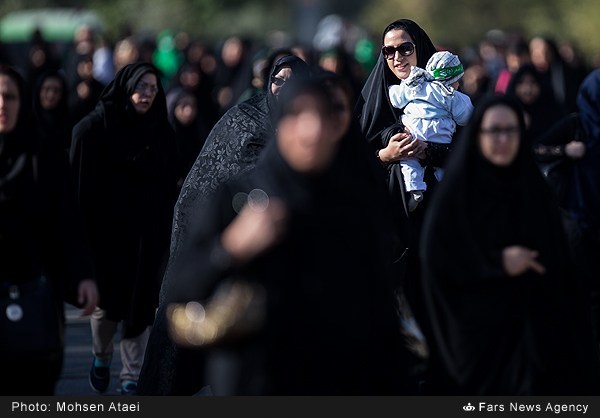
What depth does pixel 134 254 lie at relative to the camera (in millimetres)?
9070

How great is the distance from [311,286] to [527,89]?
29.6 ft

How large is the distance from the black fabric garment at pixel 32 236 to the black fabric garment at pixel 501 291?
137 centimetres

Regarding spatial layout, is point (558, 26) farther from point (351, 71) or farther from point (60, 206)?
point (60, 206)

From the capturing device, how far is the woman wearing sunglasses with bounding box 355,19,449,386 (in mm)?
7875

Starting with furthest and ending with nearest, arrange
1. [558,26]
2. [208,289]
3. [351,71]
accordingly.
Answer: [558,26], [351,71], [208,289]

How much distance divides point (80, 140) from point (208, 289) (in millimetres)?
3861

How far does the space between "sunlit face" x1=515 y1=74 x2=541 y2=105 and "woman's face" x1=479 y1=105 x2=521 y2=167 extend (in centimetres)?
793

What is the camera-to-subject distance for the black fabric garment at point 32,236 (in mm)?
6367

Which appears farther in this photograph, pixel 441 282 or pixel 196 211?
pixel 196 211

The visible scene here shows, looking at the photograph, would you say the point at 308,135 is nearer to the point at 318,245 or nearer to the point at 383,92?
the point at 318,245

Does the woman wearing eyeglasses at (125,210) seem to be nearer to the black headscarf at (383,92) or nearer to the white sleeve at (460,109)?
the black headscarf at (383,92)

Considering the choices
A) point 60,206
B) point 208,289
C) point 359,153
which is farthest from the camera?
point 60,206

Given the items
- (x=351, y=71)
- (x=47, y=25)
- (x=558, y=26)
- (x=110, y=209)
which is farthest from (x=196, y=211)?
(x=558, y=26)

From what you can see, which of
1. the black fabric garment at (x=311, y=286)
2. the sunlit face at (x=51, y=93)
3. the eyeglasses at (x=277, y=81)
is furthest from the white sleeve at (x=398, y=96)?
the sunlit face at (x=51, y=93)
